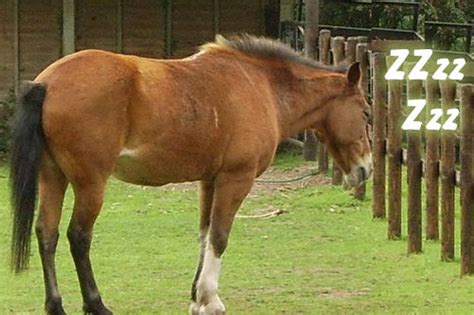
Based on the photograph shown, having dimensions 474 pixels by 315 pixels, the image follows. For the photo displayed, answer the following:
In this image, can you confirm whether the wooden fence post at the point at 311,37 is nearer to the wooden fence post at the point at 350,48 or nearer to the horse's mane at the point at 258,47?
the wooden fence post at the point at 350,48

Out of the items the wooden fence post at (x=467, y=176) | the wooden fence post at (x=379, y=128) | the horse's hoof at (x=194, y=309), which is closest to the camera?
the horse's hoof at (x=194, y=309)

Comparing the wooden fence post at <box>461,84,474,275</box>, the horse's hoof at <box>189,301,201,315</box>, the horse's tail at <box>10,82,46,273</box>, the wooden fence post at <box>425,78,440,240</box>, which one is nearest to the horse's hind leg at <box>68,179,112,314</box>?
the horse's tail at <box>10,82,46,273</box>

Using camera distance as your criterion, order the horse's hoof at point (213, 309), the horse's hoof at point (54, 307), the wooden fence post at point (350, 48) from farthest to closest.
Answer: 1. the wooden fence post at point (350, 48)
2. the horse's hoof at point (213, 309)
3. the horse's hoof at point (54, 307)

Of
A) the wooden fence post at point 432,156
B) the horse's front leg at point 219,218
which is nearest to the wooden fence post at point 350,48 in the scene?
the wooden fence post at point 432,156

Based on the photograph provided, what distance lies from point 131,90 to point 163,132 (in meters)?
0.32

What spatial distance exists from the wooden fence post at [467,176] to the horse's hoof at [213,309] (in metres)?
2.34

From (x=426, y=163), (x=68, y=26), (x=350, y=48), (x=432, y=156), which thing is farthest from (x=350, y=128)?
(x=68, y=26)

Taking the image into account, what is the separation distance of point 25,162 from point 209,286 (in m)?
1.38

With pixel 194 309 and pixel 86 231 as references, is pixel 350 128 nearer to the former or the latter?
pixel 194 309

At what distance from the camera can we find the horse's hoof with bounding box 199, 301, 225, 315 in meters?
7.68

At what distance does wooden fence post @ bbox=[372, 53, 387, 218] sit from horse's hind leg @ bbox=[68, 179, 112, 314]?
4906mm

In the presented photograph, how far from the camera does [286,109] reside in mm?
8414

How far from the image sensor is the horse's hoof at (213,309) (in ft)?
25.2

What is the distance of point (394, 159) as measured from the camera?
37.0 ft
